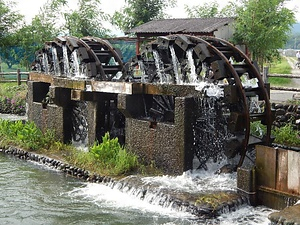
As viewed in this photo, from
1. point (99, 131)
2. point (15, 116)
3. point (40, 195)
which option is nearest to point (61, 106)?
point (99, 131)

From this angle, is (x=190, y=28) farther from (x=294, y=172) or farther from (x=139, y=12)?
(x=294, y=172)

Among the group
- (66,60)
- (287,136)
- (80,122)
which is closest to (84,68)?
(66,60)

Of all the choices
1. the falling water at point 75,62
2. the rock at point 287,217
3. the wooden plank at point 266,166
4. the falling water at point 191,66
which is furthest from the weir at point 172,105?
the rock at point 287,217

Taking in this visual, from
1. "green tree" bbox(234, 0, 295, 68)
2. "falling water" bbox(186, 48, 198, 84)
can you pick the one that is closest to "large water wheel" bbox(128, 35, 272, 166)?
"falling water" bbox(186, 48, 198, 84)

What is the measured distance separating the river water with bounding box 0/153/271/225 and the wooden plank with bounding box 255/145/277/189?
45 cm

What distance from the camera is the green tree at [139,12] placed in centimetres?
3334

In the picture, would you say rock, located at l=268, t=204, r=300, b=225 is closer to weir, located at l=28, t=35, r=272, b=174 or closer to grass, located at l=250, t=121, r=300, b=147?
weir, located at l=28, t=35, r=272, b=174

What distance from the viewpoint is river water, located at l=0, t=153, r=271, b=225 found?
805 cm

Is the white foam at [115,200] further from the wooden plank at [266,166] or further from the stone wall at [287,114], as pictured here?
the stone wall at [287,114]

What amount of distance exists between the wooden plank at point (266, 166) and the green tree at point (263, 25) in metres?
16.2

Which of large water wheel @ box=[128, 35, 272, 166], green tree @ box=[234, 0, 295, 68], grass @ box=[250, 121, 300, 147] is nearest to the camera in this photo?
large water wheel @ box=[128, 35, 272, 166]

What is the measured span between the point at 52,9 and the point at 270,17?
→ 14412 millimetres

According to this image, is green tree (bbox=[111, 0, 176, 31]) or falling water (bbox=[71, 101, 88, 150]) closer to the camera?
falling water (bbox=[71, 101, 88, 150])

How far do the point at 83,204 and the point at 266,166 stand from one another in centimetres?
322
